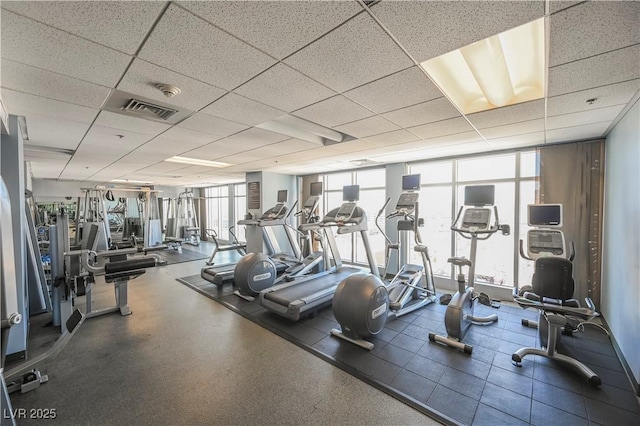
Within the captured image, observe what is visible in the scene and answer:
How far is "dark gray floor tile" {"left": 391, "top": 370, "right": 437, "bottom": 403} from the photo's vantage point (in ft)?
7.23

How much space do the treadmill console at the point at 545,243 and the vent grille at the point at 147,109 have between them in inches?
165

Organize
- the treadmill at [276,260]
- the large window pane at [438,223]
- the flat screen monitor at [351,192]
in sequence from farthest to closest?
the large window pane at [438,223], the treadmill at [276,260], the flat screen monitor at [351,192]

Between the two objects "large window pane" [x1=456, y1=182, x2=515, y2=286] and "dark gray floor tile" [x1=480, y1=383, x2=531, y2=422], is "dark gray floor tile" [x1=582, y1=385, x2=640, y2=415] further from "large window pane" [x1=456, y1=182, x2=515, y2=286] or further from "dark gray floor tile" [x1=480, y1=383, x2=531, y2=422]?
"large window pane" [x1=456, y1=182, x2=515, y2=286]

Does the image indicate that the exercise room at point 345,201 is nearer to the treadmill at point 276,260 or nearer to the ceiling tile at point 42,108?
the ceiling tile at point 42,108

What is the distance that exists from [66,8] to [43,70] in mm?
890

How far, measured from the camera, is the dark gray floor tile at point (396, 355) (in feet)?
8.84

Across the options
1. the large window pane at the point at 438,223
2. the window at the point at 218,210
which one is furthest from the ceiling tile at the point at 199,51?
the window at the point at 218,210

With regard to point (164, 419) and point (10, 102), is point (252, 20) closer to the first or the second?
point (10, 102)

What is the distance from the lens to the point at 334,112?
2744mm

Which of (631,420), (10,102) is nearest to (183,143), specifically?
(10,102)

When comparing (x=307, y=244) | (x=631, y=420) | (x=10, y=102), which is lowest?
(x=631, y=420)

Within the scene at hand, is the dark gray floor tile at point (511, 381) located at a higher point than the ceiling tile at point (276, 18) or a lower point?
lower

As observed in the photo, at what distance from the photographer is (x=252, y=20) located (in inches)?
54.3

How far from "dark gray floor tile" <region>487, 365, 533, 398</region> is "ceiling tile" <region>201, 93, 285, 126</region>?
3.27m
